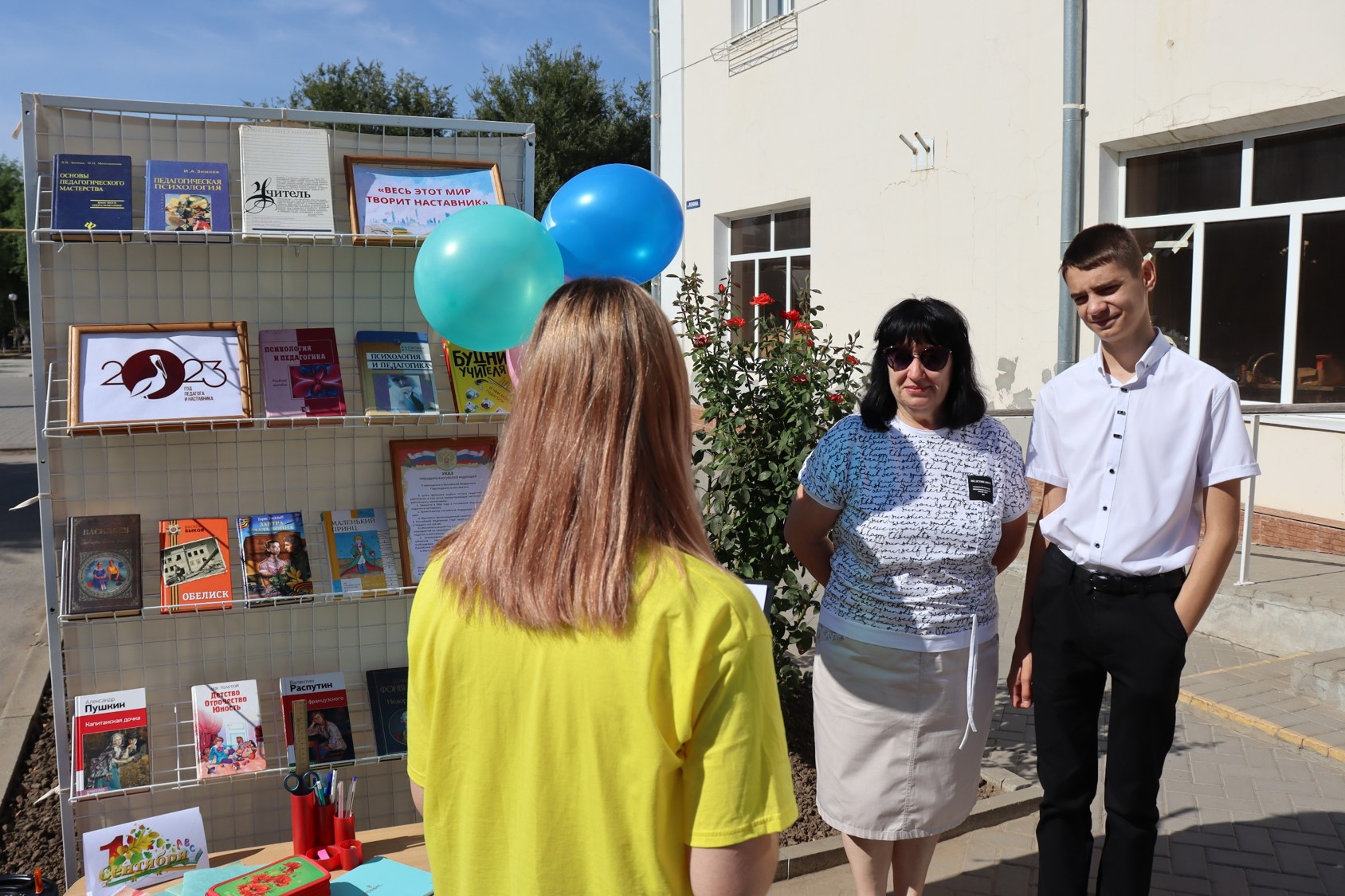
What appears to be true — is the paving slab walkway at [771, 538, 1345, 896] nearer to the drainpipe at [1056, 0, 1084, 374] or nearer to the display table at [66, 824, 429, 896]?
the display table at [66, 824, 429, 896]

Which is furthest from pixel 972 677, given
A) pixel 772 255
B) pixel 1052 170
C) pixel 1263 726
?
pixel 772 255

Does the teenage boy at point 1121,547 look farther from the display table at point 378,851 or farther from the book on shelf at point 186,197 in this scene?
the book on shelf at point 186,197

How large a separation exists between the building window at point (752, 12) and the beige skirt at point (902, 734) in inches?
426

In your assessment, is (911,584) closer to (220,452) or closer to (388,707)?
(388,707)

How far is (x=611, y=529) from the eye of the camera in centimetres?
136

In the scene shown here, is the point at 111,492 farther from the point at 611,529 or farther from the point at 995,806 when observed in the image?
the point at 995,806

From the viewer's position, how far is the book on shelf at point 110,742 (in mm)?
2910

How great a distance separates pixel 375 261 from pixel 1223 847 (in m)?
3.64

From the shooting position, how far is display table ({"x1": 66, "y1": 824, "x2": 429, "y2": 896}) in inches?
113

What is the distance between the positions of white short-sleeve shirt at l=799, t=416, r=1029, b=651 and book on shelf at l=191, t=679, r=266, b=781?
72.4 inches

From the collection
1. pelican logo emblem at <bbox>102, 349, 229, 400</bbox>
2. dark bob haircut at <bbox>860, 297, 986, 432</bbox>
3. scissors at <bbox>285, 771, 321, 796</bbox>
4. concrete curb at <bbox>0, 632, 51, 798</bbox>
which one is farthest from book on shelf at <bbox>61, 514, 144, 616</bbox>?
dark bob haircut at <bbox>860, 297, 986, 432</bbox>

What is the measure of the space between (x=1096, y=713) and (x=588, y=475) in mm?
2088

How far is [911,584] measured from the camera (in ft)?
8.48

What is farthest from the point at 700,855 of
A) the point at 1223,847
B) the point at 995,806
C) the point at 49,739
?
the point at 49,739
